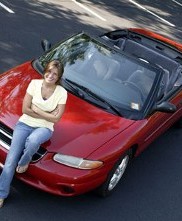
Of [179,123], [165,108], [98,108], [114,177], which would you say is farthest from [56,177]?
[179,123]

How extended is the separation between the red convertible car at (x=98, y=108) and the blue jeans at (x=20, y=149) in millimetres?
126

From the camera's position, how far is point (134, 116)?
19.2 feet

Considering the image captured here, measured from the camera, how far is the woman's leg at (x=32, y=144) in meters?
4.84

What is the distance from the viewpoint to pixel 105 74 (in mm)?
6227

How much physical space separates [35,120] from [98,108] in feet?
3.11

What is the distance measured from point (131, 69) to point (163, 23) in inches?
325

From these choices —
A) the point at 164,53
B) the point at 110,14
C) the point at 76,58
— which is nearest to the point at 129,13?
the point at 110,14

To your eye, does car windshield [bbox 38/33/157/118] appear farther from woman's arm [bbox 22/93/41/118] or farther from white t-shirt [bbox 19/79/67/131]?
woman's arm [bbox 22/93/41/118]

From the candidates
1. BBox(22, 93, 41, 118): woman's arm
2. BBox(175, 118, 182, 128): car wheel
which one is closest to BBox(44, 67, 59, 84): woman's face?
BBox(22, 93, 41, 118): woman's arm

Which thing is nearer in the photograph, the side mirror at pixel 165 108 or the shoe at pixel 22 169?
the shoe at pixel 22 169

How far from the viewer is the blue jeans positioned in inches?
191

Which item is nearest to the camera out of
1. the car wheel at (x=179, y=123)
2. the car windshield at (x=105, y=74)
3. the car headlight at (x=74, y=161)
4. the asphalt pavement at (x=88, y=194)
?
the car headlight at (x=74, y=161)

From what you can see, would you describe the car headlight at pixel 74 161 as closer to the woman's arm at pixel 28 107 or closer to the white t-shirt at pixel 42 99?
the white t-shirt at pixel 42 99

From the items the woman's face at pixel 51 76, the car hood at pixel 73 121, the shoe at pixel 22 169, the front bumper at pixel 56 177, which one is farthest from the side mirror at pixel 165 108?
the shoe at pixel 22 169
